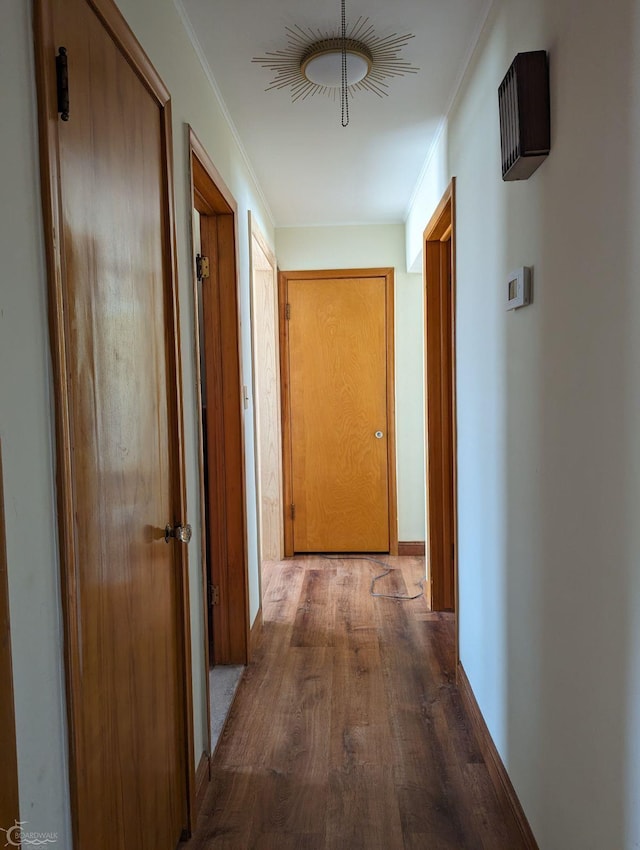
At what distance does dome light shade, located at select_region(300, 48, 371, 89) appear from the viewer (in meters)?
2.08

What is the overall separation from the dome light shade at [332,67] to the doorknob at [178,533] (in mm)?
1618

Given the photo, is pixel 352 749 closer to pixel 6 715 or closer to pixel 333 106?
pixel 6 715

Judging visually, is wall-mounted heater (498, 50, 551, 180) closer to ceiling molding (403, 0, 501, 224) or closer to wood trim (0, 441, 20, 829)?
ceiling molding (403, 0, 501, 224)

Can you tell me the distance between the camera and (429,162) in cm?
314

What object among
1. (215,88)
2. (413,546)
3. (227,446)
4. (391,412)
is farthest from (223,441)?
(413,546)

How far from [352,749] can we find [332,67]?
7.83 feet

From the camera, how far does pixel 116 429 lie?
1.28 meters

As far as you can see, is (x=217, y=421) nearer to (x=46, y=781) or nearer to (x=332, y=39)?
(x=332, y=39)

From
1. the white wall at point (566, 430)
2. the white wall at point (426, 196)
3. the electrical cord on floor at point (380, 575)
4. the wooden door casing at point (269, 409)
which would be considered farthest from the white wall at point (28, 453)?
the wooden door casing at point (269, 409)

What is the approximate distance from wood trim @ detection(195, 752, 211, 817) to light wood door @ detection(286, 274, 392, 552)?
2.65 m

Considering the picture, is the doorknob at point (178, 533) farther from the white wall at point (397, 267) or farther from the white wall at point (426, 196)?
the white wall at point (397, 267)

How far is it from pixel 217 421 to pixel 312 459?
1.91 m

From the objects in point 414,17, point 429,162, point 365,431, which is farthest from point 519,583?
point 365,431

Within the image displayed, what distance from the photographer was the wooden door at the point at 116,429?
105cm
